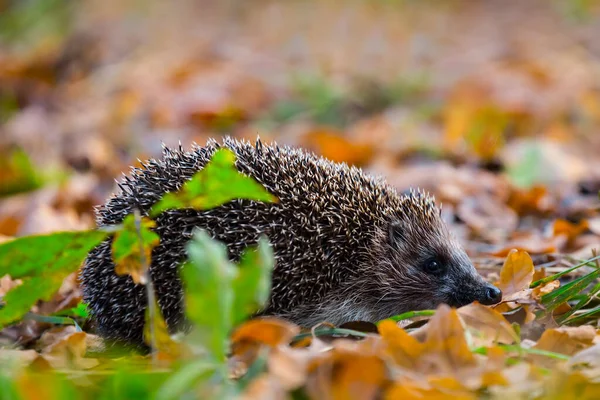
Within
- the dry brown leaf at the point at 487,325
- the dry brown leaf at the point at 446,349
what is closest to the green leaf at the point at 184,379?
the dry brown leaf at the point at 446,349

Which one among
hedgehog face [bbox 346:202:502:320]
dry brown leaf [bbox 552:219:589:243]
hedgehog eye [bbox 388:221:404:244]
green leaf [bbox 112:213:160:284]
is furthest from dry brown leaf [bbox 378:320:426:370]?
dry brown leaf [bbox 552:219:589:243]

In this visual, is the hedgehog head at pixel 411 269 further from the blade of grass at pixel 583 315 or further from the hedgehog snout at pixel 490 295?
the blade of grass at pixel 583 315

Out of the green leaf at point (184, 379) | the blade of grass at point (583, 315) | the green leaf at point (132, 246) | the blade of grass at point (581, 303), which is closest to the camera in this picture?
the green leaf at point (184, 379)

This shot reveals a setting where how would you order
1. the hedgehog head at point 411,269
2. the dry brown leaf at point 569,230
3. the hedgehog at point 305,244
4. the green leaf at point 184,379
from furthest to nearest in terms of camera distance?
1. the dry brown leaf at point 569,230
2. the hedgehog head at point 411,269
3. the hedgehog at point 305,244
4. the green leaf at point 184,379

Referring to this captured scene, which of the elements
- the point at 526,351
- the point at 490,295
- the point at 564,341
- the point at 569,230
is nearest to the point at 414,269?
the point at 490,295

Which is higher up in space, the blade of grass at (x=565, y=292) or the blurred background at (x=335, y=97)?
the blurred background at (x=335, y=97)

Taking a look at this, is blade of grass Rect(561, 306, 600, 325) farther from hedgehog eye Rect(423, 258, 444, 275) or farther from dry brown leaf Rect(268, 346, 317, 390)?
dry brown leaf Rect(268, 346, 317, 390)

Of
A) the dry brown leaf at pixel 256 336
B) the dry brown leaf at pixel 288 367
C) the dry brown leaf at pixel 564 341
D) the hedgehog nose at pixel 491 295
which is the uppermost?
the hedgehog nose at pixel 491 295
